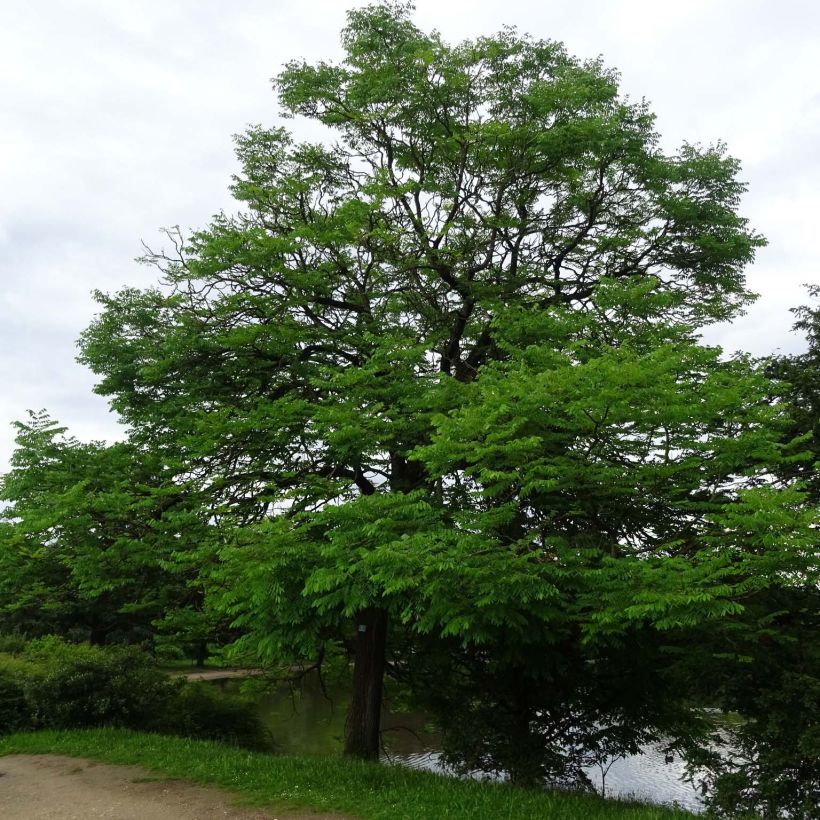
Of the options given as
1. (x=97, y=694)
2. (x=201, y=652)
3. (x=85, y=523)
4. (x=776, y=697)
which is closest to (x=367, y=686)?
(x=97, y=694)

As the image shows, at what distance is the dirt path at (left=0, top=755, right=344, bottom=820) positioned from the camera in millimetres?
9039

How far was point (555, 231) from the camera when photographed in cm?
1573

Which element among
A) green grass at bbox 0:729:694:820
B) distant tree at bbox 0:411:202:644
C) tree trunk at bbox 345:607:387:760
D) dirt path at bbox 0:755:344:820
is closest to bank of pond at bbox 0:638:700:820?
green grass at bbox 0:729:694:820

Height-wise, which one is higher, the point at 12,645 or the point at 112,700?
the point at 12,645

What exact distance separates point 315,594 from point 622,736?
7905 mm

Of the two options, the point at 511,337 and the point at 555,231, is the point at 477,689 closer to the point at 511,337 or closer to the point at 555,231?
the point at 511,337

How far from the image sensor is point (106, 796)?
391 inches

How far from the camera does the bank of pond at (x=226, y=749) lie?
935cm

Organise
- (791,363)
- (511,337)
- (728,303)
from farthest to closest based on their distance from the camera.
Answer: (791,363) < (728,303) < (511,337)

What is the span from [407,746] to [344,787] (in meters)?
15.9

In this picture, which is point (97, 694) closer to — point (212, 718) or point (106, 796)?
point (212, 718)

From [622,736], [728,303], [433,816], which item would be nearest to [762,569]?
[433,816]

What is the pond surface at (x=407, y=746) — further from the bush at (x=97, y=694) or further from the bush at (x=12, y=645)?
the bush at (x=12, y=645)

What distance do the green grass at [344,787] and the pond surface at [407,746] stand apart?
4.06 metres
